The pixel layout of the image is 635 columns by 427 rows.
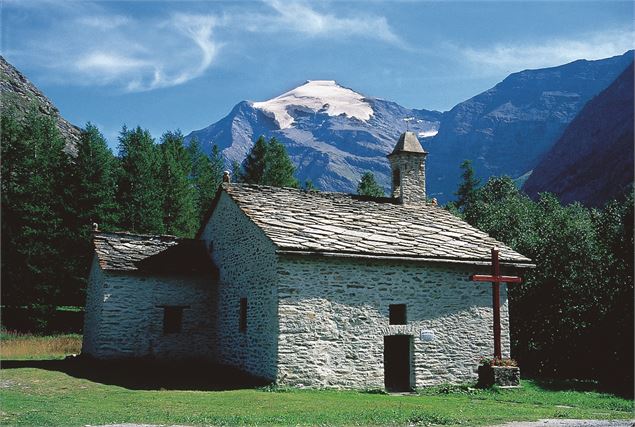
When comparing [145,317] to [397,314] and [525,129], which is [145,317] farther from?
[525,129]

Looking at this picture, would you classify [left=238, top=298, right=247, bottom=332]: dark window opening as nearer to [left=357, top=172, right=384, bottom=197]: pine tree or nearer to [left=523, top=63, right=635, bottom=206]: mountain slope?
[left=357, top=172, right=384, bottom=197]: pine tree

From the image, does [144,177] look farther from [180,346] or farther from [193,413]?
[193,413]

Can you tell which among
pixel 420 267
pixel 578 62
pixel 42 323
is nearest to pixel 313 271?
pixel 420 267

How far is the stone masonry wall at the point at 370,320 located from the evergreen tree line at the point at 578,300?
26.3ft

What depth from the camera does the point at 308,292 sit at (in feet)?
56.0

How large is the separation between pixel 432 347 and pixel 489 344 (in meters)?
2.34

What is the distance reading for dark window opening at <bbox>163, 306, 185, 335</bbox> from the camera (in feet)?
69.9

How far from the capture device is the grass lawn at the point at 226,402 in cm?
1106

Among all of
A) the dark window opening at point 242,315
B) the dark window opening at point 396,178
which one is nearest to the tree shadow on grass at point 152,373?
the dark window opening at point 242,315

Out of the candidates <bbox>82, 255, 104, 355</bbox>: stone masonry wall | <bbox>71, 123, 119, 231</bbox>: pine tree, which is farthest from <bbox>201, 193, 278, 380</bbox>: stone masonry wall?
<bbox>71, 123, 119, 231</bbox>: pine tree

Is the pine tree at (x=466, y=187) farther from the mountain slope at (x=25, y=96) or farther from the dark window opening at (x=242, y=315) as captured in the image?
the dark window opening at (x=242, y=315)

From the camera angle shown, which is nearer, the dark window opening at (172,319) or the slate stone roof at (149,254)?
the slate stone roof at (149,254)

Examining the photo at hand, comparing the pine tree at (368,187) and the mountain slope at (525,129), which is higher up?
the mountain slope at (525,129)

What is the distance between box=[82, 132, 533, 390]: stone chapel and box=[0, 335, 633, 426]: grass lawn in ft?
3.68
